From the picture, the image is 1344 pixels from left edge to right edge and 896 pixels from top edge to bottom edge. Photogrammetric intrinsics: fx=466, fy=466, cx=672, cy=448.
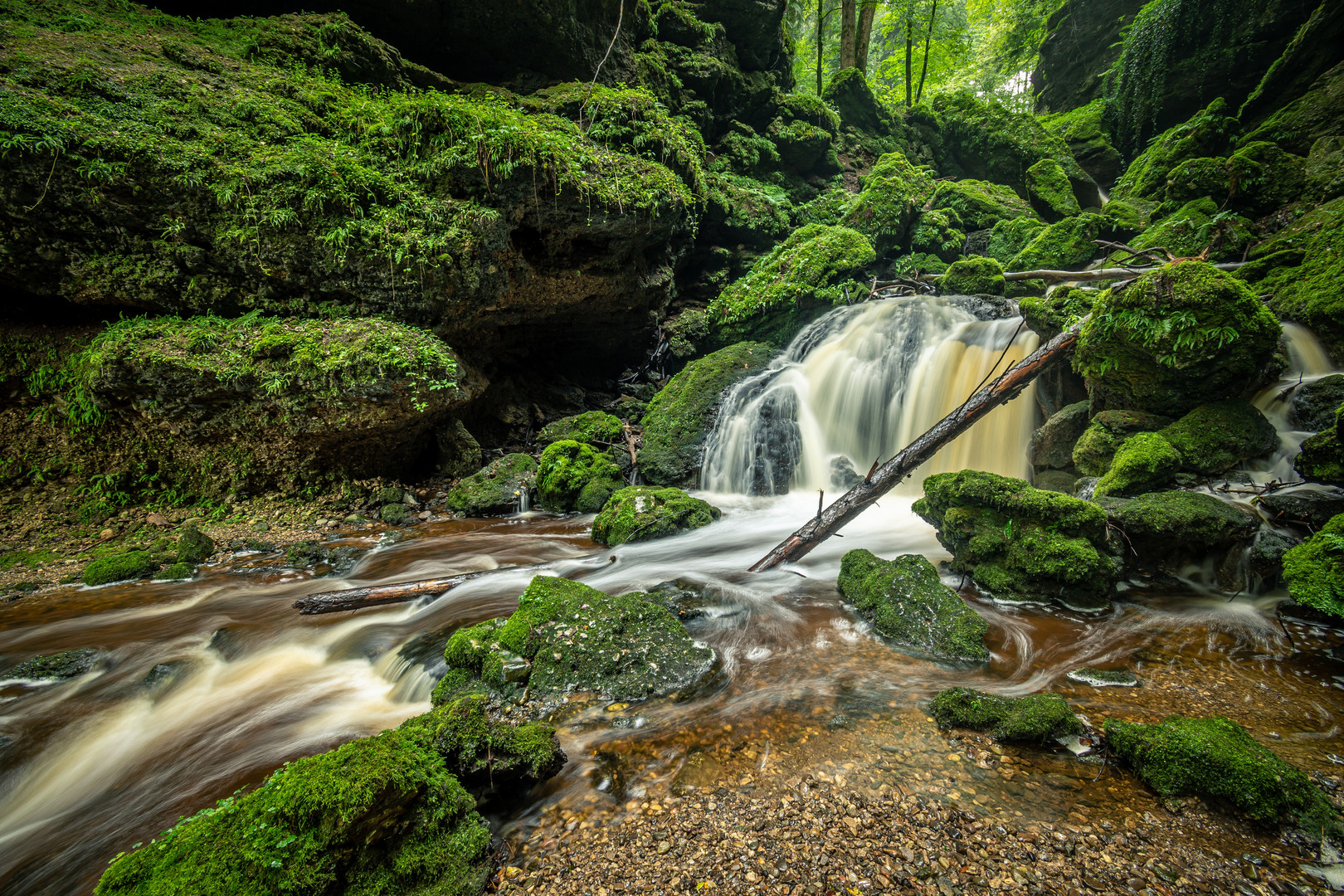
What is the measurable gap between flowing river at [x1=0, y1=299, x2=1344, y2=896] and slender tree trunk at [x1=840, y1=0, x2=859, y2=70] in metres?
17.9

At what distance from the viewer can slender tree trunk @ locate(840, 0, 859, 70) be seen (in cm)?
1706

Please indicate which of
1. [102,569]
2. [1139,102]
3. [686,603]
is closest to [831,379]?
[686,603]

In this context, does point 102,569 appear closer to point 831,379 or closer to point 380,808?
point 380,808

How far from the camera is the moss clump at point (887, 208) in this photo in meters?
12.0

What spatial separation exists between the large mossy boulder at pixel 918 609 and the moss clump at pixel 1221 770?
1139mm

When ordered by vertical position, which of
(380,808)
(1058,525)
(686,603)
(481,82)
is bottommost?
(686,603)

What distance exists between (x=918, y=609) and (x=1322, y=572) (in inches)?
96.3

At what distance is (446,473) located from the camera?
8859 millimetres

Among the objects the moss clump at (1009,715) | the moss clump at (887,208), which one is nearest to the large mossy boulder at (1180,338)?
the moss clump at (1009,715)

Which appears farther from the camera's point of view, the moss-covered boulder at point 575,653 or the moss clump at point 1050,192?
the moss clump at point 1050,192

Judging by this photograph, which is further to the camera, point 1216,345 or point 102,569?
point 102,569

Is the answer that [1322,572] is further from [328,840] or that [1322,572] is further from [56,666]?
[56,666]

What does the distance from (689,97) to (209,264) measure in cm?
1132

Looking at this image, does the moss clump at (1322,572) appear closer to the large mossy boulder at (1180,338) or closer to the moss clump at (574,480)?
the large mossy boulder at (1180,338)
